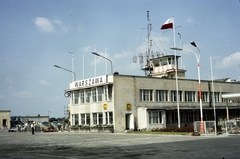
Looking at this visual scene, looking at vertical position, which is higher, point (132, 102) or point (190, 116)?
point (132, 102)

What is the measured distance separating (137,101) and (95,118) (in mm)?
6903

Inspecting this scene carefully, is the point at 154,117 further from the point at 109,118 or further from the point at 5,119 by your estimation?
the point at 5,119

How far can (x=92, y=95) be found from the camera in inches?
1956

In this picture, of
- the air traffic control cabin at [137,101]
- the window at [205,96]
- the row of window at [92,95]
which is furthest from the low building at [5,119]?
the window at [205,96]

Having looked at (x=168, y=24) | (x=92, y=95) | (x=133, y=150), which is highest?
(x=168, y=24)

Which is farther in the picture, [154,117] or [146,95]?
[146,95]

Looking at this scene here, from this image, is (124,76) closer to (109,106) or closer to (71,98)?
(109,106)

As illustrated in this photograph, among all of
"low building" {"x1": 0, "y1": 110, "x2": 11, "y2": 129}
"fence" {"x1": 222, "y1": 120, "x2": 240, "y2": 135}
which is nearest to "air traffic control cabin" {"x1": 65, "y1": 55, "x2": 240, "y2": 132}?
"fence" {"x1": 222, "y1": 120, "x2": 240, "y2": 135}

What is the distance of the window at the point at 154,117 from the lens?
4724 cm

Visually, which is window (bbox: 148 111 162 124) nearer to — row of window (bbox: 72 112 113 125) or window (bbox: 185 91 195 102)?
row of window (bbox: 72 112 113 125)

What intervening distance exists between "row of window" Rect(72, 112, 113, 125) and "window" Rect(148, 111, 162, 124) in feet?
18.7

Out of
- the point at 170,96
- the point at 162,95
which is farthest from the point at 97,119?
the point at 170,96

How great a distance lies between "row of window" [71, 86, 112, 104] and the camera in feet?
153

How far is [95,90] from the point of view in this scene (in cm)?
4909
